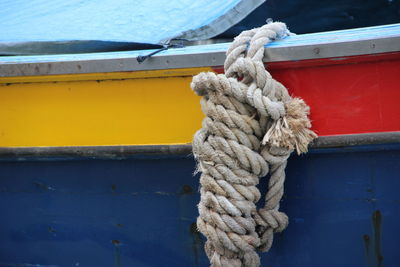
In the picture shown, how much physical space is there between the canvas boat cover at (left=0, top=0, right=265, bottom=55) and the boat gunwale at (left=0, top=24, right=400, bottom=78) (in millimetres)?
200

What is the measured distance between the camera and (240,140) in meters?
1.74

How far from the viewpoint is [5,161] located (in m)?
2.27

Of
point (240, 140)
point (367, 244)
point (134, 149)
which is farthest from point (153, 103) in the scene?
point (367, 244)

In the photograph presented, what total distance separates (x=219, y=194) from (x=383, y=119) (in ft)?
2.00

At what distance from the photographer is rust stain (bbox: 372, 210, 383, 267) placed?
190 centimetres

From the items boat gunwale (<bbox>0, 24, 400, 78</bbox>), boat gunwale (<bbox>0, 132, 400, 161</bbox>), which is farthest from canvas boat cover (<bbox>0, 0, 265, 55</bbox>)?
boat gunwale (<bbox>0, 132, 400, 161</bbox>)

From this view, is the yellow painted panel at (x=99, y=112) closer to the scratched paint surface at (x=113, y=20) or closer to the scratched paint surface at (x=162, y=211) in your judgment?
the scratched paint surface at (x=162, y=211)

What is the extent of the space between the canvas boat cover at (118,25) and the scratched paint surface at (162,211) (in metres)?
0.52

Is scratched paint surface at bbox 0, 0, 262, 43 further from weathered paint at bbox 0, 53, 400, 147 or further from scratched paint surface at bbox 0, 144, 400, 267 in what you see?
scratched paint surface at bbox 0, 144, 400, 267

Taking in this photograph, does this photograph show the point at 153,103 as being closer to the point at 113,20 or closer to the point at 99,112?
the point at 99,112

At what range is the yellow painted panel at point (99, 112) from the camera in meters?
1.95

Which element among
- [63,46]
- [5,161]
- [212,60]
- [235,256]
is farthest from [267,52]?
[5,161]

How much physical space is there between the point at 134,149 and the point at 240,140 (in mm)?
482

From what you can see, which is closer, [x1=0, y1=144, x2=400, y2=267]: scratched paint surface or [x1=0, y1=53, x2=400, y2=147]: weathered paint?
[x1=0, y1=53, x2=400, y2=147]: weathered paint
